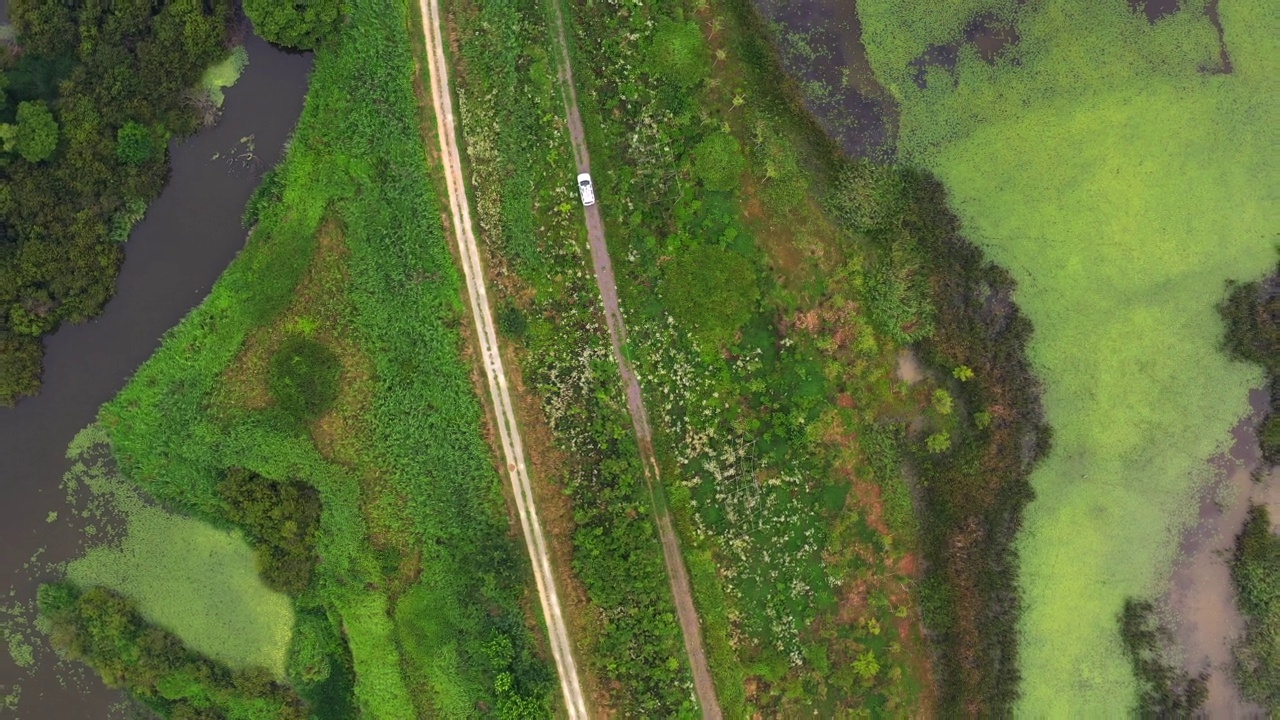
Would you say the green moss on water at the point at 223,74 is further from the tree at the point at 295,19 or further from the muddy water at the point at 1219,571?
the muddy water at the point at 1219,571

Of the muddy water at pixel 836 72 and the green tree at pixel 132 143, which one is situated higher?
the muddy water at pixel 836 72

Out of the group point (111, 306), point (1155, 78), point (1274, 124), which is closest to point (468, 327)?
point (111, 306)

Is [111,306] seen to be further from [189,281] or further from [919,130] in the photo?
[919,130]

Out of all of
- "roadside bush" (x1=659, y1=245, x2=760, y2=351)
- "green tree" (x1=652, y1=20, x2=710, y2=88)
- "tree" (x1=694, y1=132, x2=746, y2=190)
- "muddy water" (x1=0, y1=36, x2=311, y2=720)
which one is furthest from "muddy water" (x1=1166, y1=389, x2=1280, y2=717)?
"muddy water" (x1=0, y1=36, x2=311, y2=720)

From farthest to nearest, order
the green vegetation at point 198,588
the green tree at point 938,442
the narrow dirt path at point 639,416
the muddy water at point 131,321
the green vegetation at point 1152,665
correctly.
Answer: the green vegetation at point 1152,665 → the muddy water at point 131,321 → the green vegetation at point 198,588 → the green tree at point 938,442 → the narrow dirt path at point 639,416

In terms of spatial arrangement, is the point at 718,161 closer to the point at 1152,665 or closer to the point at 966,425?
the point at 966,425

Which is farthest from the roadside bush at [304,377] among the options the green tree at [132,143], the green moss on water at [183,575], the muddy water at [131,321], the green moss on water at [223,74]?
the green moss on water at [223,74]
